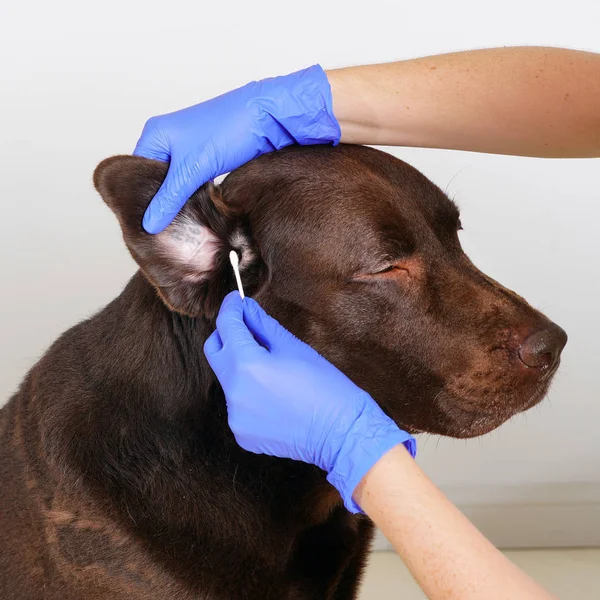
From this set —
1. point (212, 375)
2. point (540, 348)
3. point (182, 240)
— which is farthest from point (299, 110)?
point (540, 348)

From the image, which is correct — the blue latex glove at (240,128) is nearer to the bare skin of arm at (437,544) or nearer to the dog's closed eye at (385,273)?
the dog's closed eye at (385,273)

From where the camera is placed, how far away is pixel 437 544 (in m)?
1.85

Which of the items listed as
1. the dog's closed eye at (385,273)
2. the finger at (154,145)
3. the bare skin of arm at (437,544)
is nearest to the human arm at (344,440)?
the bare skin of arm at (437,544)

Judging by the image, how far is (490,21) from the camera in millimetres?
3855

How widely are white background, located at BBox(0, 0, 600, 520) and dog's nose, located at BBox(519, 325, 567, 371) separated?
189 cm

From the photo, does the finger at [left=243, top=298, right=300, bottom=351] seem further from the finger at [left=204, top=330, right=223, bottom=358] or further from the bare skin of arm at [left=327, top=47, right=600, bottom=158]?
the bare skin of arm at [left=327, top=47, right=600, bottom=158]

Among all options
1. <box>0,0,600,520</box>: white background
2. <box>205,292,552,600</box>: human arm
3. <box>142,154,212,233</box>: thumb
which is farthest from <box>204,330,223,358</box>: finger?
<box>0,0,600,520</box>: white background

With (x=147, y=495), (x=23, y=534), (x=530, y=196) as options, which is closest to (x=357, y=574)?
(x=147, y=495)

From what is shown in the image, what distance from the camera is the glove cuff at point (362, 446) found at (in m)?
2.02

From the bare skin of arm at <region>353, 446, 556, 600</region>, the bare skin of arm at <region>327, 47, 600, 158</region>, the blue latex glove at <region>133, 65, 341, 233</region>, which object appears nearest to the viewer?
the bare skin of arm at <region>353, 446, 556, 600</region>

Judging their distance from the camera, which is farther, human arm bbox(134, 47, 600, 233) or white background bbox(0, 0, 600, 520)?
white background bbox(0, 0, 600, 520)

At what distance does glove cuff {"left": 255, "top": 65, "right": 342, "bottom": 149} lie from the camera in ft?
7.82

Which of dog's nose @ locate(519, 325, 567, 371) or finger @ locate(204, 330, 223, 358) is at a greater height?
dog's nose @ locate(519, 325, 567, 371)

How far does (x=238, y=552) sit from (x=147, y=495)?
26 centimetres
